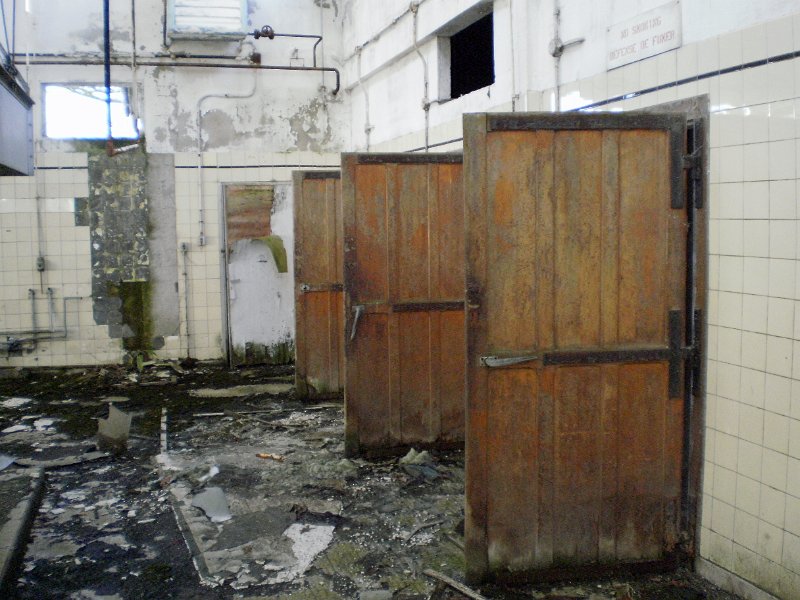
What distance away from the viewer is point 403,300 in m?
4.55

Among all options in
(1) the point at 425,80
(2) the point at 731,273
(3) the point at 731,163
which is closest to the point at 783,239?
(2) the point at 731,273

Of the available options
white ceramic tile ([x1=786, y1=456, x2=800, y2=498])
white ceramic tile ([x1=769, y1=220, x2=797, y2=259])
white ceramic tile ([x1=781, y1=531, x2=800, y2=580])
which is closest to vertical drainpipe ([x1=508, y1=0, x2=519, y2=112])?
white ceramic tile ([x1=769, y1=220, x2=797, y2=259])

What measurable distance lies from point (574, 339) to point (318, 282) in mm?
3448

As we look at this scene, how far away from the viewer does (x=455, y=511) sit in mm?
3809

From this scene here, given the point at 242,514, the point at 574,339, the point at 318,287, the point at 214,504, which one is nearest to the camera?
the point at 574,339

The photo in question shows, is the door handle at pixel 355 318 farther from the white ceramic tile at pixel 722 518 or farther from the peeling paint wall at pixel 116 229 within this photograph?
the peeling paint wall at pixel 116 229

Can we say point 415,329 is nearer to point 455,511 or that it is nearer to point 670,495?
point 455,511

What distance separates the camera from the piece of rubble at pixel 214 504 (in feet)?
12.5

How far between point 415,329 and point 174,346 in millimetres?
4133

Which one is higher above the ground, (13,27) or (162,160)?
(13,27)

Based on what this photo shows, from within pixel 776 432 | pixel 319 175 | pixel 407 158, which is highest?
pixel 319 175

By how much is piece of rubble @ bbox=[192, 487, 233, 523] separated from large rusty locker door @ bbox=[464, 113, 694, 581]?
1.50m

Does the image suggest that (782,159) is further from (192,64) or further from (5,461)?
(192,64)

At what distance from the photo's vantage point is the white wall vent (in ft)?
23.9
